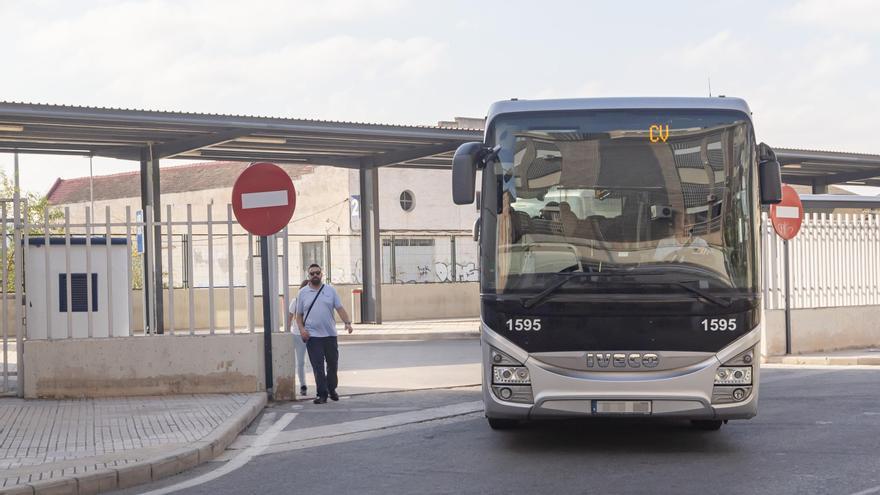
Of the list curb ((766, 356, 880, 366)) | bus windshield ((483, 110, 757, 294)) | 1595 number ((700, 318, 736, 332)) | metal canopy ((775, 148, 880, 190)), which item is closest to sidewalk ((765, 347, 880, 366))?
curb ((766, 356, 880, 366))

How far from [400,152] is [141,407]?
17747mm

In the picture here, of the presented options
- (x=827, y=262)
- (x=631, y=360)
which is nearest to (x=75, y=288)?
(x=631, y=360)

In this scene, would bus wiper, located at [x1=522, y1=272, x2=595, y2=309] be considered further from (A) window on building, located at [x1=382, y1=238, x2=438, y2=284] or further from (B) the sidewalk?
(A) window on building, located at [x1=382, y1=238, x2=438, y2=284]

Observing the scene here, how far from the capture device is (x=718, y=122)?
9.40 m

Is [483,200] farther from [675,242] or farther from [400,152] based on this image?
[400,152]

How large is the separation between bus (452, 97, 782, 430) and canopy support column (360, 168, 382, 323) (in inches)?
844

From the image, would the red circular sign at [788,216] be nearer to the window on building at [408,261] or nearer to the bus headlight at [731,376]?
the bus headlight at [731,376]

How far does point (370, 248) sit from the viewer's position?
3106 cm

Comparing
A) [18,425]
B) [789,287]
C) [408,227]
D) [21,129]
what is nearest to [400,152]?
[21,129]

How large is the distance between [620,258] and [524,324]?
2.94 feet

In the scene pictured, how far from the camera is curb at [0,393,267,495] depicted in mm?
7840

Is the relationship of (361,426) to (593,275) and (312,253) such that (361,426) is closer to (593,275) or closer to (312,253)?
(593,275)

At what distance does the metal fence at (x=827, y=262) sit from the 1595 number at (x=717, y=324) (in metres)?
10.6

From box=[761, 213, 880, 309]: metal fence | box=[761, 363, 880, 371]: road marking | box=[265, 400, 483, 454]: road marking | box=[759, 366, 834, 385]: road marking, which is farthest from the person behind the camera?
box=[761, 213, 880, 309]: metal fence
